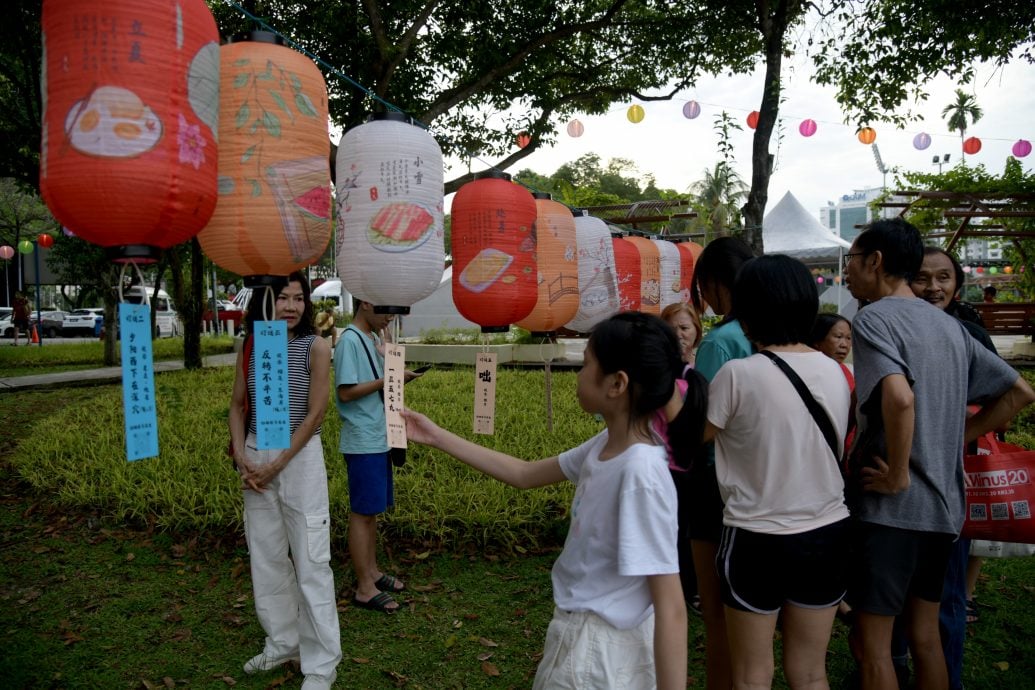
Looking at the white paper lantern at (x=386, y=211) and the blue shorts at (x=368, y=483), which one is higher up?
the white paper lantern at (x=386, y=211)

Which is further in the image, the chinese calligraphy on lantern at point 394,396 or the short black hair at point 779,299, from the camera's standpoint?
the chinese calligraphy on lantern at point 394,396

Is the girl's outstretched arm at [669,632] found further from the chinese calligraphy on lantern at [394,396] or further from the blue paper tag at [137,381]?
the blue paper tag at [137,381]

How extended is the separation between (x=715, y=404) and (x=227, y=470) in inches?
192

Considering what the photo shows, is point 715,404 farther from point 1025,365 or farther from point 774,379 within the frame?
point 1025,365

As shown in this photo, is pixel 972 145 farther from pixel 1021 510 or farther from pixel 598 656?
pixel 598 656

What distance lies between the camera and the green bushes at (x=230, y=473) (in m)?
4.88

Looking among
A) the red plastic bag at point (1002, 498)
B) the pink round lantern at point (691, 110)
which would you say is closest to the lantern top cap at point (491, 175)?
the red plastic bag at point (1002, 498)

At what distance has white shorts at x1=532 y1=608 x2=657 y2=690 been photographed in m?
1.61

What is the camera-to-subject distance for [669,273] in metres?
5.80

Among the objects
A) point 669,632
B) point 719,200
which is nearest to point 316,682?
point 669,632

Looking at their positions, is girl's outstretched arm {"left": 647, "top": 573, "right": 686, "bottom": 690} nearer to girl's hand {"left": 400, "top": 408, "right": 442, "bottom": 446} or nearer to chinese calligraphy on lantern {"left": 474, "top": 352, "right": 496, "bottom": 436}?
girl's hand {"left": 400, "top": 408, "right": 442, "bottom": 446}

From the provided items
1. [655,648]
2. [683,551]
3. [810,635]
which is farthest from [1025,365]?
[655,648]

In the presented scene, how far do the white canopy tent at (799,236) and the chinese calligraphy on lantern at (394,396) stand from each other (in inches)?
794

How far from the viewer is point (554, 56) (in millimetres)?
8203
